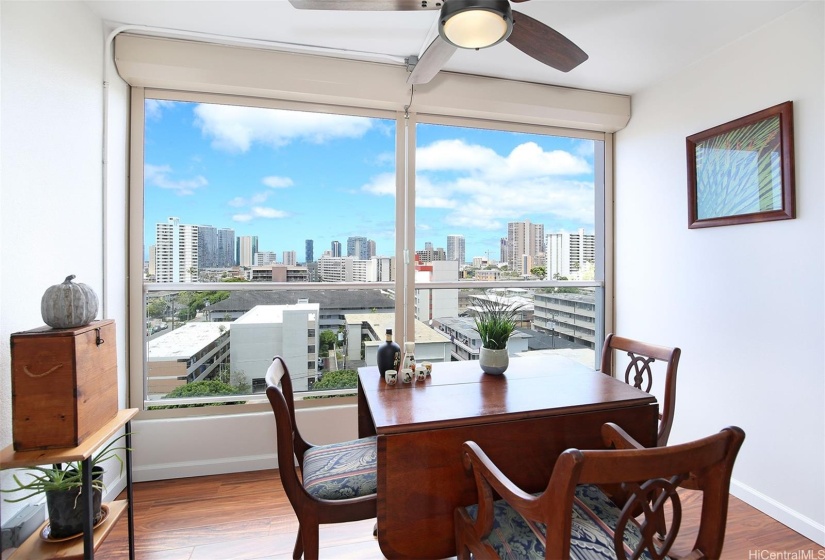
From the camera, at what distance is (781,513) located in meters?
2.02

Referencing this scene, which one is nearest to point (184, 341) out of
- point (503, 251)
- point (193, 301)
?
point (193, 301)

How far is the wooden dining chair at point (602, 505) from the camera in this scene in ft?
2.77

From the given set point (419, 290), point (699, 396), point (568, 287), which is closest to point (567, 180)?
point (568, 287)

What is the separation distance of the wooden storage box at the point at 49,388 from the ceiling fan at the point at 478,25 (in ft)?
4.75

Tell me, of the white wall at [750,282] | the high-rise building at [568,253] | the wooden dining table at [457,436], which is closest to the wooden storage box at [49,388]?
the wooden dining table at [457,436]

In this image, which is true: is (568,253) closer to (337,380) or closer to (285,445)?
(337,380)

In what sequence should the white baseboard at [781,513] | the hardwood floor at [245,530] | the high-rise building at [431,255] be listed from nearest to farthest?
the hardwood floor at [245,530], the white baseboard at [781,513], the high-rise building at [431,255]

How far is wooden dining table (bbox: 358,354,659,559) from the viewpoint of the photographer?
4.34 feet

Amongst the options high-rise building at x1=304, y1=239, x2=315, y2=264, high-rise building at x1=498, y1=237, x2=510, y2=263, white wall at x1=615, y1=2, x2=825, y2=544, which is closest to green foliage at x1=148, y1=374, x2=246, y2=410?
high-rise building at x1=304, y1=239, x2=315, y2=264

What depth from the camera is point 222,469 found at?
2.46m

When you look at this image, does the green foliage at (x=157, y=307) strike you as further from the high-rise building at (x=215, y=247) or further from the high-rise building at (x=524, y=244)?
A: the high-rise building at (x=524, y=244)

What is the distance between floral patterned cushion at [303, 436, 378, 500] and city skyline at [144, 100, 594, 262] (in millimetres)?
1490

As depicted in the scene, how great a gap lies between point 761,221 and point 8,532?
3740 millimetres

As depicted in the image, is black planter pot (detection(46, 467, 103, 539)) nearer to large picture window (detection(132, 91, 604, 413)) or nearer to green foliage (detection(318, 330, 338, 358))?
large picture window (detection(132, 91, 604, 413))
